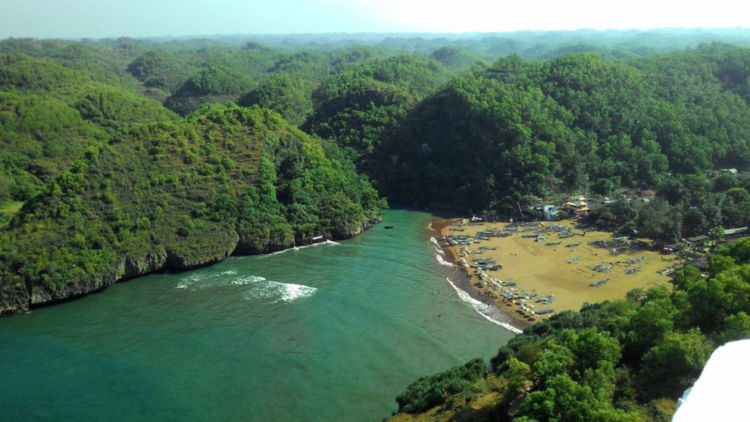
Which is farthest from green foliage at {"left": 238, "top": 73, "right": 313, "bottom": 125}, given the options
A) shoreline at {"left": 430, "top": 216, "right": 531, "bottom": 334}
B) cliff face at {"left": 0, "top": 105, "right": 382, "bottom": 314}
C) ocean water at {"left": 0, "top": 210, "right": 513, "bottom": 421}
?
ocean water at {"left": 0, "top": 210, "right": 513, "bottom": 421}

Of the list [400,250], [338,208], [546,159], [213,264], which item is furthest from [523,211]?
[213,264]

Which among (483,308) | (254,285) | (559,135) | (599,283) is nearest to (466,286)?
(483,308)

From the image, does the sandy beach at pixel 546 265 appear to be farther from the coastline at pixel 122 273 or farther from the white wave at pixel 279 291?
the coastline at pixel 122 273

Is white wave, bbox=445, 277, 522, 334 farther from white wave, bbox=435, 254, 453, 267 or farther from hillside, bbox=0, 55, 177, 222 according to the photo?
hillside, bbox=0, 55, 177, 222

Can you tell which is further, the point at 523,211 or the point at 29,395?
the point at 523,211

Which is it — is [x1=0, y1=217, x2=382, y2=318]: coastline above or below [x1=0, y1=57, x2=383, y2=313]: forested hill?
below

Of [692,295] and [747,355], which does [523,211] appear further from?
[747,355]

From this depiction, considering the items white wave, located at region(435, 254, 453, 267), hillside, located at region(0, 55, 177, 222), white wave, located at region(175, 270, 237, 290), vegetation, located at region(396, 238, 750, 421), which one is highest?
hillside, located at region(0, 55, 177, 222)
